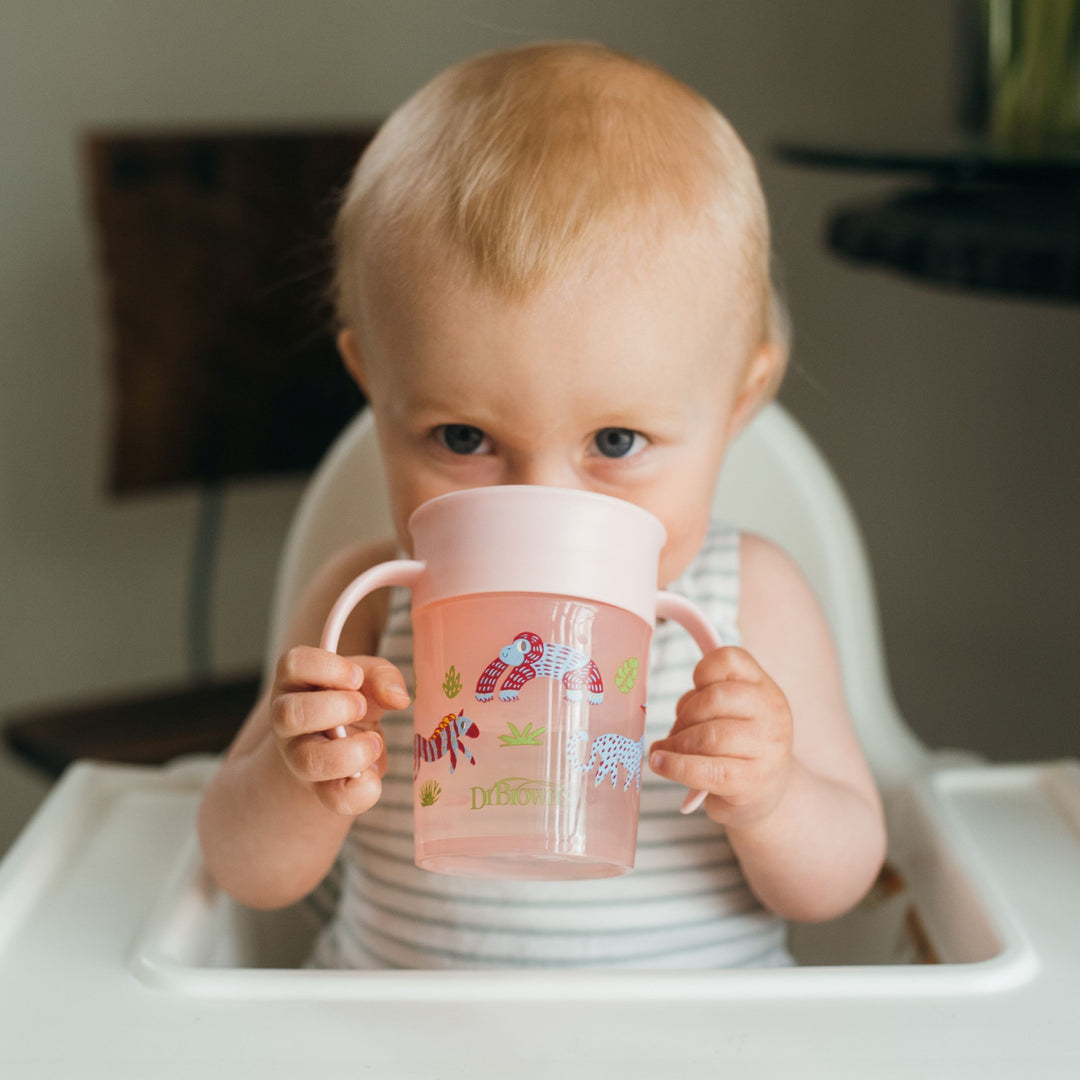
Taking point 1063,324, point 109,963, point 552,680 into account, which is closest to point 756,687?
point 552,680

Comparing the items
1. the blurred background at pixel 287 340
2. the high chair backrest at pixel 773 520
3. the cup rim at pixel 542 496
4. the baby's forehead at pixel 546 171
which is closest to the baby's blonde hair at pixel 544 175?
the baby's forehead at pixel 546 171

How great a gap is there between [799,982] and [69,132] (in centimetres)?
164

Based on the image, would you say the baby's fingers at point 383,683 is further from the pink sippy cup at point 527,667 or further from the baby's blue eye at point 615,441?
the baby's blue eye at point 615,441

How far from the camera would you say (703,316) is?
2.16ft

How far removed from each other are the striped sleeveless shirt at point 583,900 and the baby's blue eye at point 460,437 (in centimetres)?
18

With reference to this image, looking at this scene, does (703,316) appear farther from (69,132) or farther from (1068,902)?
(69,132)

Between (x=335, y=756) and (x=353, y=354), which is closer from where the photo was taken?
(x=335, y=756)

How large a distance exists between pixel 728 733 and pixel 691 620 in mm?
51

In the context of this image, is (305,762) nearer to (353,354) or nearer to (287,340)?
(353,354)

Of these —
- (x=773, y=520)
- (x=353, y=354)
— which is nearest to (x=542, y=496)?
(x=353, y=354)

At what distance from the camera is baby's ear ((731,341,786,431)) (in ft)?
2.51

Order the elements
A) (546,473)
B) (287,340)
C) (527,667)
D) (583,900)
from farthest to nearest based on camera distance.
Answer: (287,340) < (583,900) < (546,473) < (527,667)

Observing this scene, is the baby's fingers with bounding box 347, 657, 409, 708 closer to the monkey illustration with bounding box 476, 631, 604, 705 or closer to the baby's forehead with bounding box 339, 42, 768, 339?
the monkey illustration with bounding box 476, 631, 604, 705

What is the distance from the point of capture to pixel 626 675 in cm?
55
